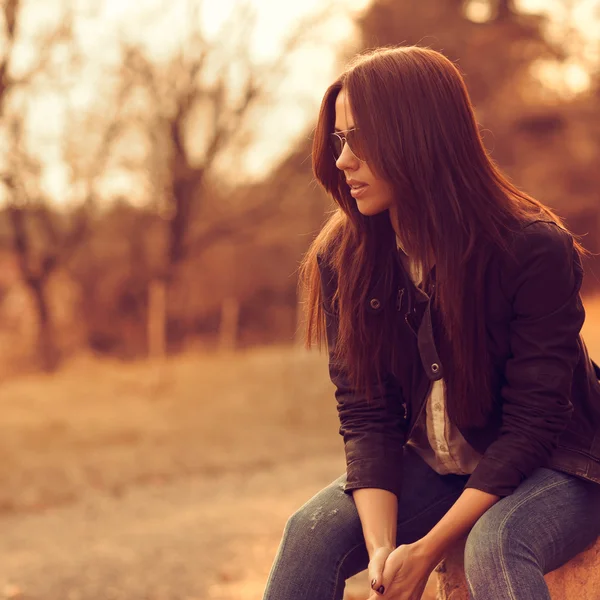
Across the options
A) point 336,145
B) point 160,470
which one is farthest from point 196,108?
point 336,145

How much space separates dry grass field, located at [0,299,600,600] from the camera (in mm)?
4738

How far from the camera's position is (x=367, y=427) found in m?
2.04

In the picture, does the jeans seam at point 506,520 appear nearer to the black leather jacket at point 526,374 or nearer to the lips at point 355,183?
the black leather jacket at point 526,374

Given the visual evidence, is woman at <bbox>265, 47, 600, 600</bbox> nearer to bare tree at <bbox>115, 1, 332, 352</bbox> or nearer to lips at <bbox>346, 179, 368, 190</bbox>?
lips at <bbox>346, 179, 368, 190</bbox>

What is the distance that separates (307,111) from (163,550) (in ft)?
23.1

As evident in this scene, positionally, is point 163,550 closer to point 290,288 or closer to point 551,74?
point 290,288

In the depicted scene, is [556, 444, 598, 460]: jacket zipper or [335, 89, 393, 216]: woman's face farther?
[335, 89, 393, 216]: woman's face

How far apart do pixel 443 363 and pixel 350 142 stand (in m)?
0.52

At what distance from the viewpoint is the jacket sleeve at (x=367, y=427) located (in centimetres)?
196

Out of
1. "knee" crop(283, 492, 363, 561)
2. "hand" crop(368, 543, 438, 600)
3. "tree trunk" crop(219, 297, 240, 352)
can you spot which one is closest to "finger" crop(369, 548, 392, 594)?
"hand" crop(368, 543, 438, 600)

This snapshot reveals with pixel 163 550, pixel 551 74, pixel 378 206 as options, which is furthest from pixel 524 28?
pixel 378 206

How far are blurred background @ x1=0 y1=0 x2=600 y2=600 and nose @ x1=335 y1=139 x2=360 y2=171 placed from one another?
3520 millimetres

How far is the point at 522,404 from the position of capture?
1825 millimetres

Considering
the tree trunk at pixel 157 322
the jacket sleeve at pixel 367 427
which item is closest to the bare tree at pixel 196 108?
the tree trunk at pixel 157 322
